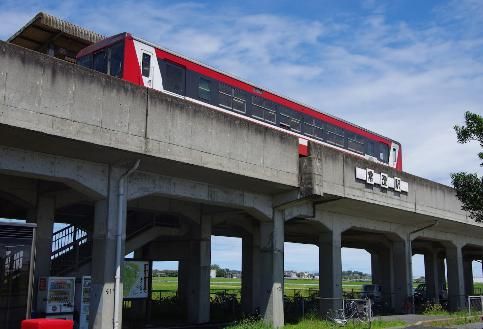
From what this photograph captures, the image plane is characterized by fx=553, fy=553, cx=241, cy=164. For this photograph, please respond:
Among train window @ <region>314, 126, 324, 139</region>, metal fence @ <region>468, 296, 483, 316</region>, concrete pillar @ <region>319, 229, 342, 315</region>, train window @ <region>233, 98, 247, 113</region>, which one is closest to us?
train window @ <region>233, 98, 247, 113</region>

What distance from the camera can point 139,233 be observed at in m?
24.6

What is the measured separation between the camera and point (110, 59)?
18203 millimetres

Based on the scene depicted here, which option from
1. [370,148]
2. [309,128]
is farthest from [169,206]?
[370,148]

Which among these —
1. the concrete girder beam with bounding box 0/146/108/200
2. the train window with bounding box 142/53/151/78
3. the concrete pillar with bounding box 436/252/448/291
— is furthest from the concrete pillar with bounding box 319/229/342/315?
the concrete pillar with bounding box 436/252/448/291

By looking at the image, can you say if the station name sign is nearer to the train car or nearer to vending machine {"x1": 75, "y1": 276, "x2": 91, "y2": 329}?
the train car

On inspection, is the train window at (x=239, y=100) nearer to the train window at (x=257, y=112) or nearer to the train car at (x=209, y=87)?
the train car at (x=209, y=87)

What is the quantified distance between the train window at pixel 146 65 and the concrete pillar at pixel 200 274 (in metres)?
9.11

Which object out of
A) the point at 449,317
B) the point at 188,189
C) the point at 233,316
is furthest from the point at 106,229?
the point at 449,317

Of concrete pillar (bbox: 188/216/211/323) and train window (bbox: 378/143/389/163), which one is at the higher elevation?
train window (bbox: 378/143/389/163)

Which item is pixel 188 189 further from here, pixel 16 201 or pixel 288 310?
pixel 288 310

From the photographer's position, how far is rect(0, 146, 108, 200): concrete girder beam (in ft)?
47.3

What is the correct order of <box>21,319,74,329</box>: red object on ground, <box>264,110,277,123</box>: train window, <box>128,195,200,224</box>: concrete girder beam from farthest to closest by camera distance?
<box>264,110,277,123</box>: train window
<box>128,195,200,224</box>: concrete girder beam
<box>21,319,74,329</box>: red object on ground

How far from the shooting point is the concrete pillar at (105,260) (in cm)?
1568

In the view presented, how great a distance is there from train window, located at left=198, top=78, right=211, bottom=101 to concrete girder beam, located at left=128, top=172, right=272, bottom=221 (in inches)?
126
